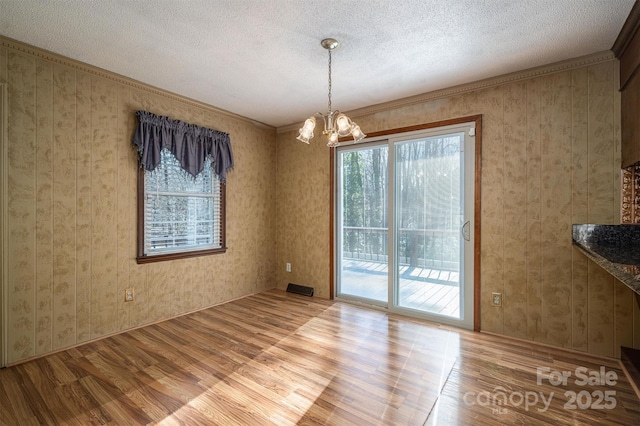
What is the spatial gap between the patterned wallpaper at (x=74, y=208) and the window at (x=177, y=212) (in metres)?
0.11

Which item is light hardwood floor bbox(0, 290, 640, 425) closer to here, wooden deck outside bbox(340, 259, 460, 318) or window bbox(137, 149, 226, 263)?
wooden deck outside bbox(340, 259, 460, 318)

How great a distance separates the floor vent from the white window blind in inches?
51.3

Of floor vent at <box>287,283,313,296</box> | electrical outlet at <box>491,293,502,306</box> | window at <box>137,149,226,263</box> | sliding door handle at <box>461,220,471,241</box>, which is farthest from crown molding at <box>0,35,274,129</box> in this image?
electrical outlet at <box>491,293,502,306</box>

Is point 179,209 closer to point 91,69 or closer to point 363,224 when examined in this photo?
point 91,69

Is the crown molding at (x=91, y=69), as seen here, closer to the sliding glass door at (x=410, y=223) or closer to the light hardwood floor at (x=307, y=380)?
the sliding glass door at (x=410, y=223)

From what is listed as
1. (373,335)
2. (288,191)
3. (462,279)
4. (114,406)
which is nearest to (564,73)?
(462,279)

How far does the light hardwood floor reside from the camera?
1803 millimetres

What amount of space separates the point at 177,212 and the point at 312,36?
8.07ft

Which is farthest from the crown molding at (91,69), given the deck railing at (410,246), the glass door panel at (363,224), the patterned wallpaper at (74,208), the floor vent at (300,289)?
the floor vent at (300,289)

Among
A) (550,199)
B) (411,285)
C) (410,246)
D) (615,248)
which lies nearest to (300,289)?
(411,285)

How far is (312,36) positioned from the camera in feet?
7.37

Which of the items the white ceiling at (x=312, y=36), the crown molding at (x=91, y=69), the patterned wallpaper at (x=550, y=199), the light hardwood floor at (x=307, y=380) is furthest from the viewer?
the patterned wallpaper at (x=550, y=199)

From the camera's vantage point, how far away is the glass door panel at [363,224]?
Result: 3782 millimetres

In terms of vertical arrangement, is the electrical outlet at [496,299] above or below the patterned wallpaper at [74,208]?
below
